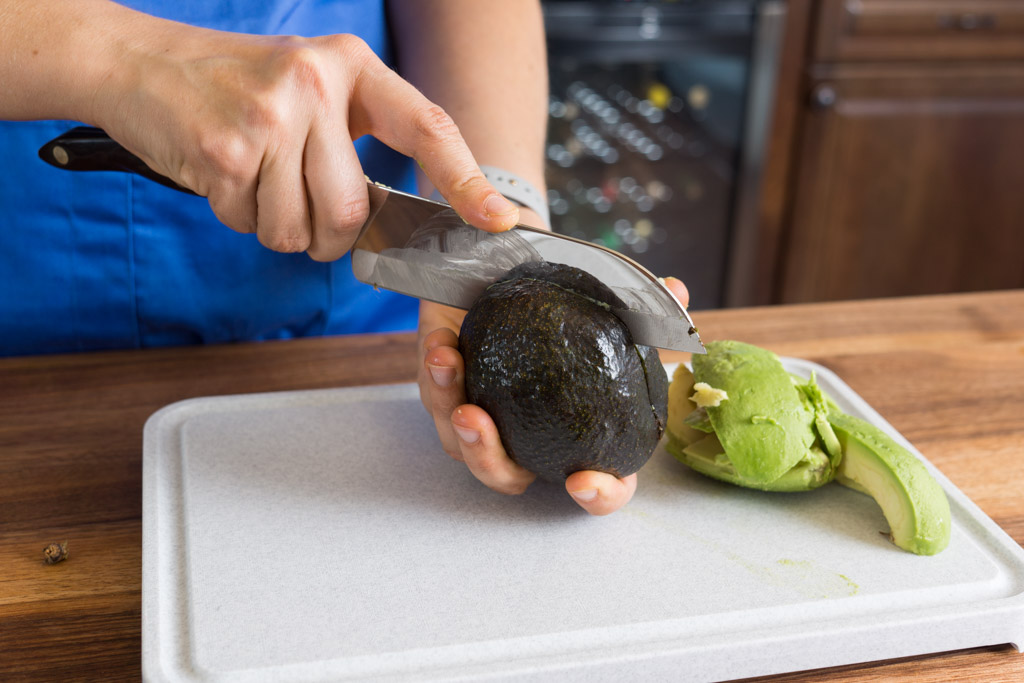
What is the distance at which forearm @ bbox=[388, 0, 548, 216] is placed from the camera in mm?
1128

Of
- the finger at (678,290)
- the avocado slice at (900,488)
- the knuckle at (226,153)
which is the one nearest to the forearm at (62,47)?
the knuckle at (226,153)

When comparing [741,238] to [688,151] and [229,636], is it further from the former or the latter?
[229,636]

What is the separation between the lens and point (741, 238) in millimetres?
2689

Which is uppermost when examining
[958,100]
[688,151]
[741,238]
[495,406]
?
[495,406]

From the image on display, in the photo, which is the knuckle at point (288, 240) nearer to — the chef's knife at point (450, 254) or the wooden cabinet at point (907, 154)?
the chef's knife at point (450, 254)

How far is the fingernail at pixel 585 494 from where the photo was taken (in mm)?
784

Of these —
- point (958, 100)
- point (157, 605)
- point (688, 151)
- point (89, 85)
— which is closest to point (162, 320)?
point (89, 85)

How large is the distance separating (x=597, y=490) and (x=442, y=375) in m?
0.18

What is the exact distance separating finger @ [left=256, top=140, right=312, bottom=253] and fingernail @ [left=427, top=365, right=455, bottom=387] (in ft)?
0.61

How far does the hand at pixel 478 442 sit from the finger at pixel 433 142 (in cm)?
14

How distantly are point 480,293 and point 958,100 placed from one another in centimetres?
225

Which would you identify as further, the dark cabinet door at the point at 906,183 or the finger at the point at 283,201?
the dark cabinet door at the point at 906,183

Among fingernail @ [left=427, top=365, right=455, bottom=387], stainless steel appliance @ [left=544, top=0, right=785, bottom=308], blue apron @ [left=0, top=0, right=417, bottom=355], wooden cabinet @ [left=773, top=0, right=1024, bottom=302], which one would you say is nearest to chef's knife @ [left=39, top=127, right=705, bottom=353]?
fingernail @ [left=427, top=365, right=455, bottom=387]

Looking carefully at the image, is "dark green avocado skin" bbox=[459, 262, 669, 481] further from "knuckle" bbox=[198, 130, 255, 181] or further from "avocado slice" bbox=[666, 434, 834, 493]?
"knuckle" bbox=[198, 130, 255, 181]
